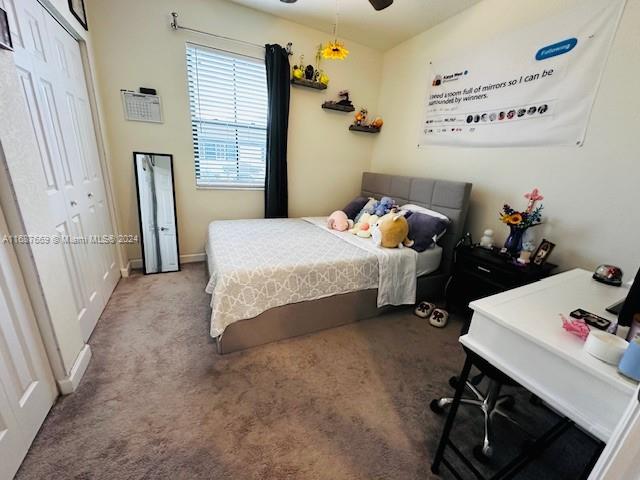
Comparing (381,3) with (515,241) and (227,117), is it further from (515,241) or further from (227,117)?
(515,241)

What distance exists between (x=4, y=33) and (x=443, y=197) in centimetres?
293

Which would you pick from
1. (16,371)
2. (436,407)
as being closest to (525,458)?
(436,407)

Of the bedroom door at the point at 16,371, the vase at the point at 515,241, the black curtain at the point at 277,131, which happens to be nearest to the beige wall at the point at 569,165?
the vase at the point at 515,241

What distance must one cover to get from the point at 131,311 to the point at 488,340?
2526 mm

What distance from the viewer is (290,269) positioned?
1.86 meters

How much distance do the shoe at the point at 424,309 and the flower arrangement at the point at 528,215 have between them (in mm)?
952

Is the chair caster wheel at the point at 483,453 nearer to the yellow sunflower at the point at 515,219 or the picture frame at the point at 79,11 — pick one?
the yellow sunflower at the point at 515,219

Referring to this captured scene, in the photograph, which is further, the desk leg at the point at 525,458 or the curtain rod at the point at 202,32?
the curtain rod at the point at 202,32

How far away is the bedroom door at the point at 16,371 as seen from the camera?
104 cm

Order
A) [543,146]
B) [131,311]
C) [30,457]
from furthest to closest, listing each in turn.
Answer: [131,311], [543,146], [30,457]

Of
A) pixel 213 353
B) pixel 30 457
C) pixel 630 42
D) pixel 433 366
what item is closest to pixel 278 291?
pixel 213 353

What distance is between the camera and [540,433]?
4.58 feet

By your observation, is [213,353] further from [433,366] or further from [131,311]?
[433,366]

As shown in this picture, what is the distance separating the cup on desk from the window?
3193mm
